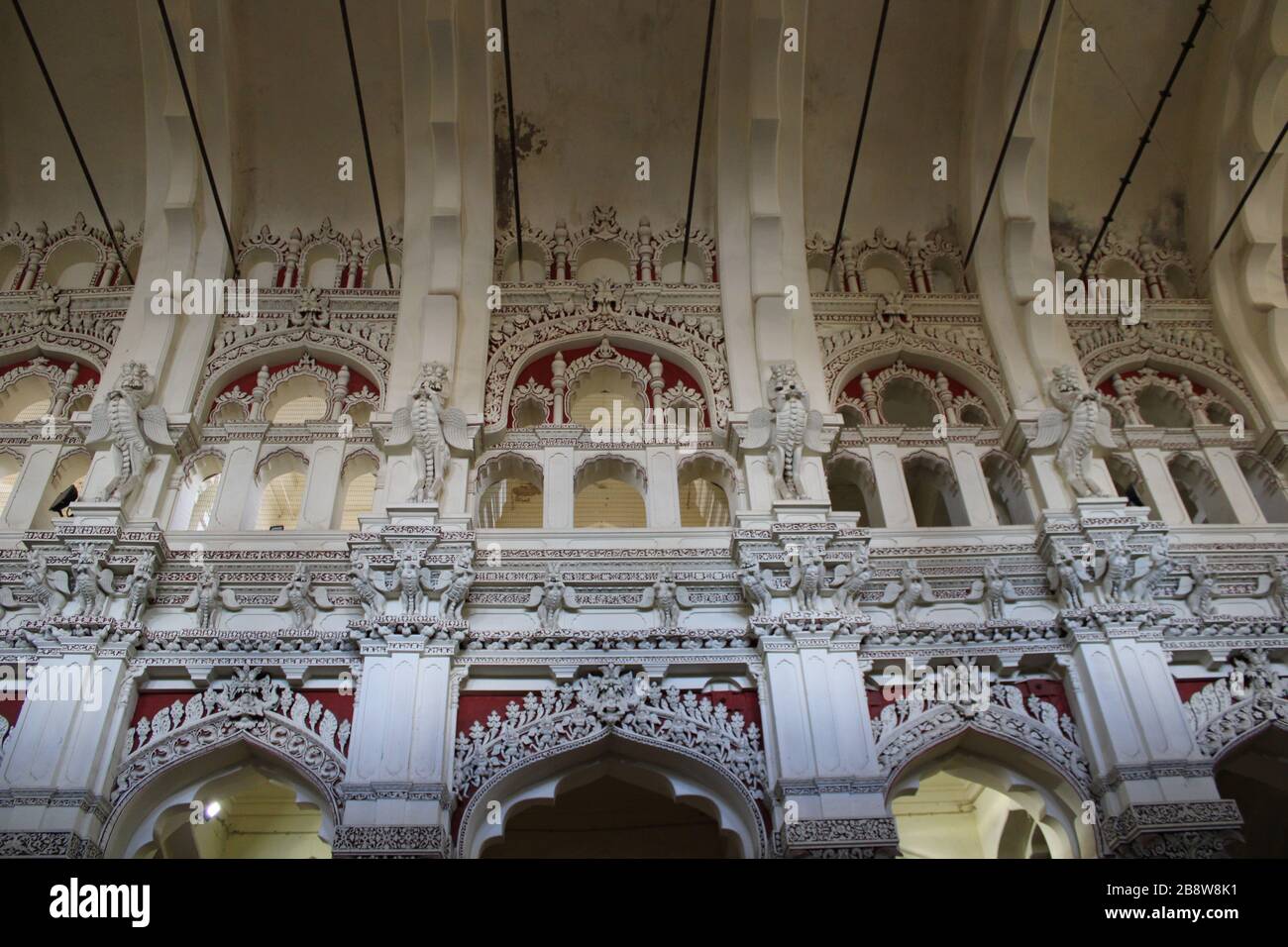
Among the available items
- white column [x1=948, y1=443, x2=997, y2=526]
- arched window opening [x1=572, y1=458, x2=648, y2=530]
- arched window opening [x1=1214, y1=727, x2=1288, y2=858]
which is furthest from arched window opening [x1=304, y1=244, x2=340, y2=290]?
arched window opening [x1=1214, y1=727, x2=1288, y2=858]

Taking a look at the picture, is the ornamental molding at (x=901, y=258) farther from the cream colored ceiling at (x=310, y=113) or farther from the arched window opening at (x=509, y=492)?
the cream colored ceiling at (x=310, y=113)

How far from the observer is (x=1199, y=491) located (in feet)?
46.3

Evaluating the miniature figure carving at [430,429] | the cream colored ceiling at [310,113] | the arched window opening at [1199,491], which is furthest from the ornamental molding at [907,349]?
the cream colored ceiling at [310,113]

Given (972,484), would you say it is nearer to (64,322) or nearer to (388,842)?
(388,842)

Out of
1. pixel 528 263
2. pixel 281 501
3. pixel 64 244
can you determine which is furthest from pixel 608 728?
pixel 64 244

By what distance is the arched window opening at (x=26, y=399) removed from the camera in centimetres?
1434

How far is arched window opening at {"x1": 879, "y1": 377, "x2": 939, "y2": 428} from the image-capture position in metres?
14.8

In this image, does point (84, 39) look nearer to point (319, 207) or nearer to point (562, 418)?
point (319, 207)

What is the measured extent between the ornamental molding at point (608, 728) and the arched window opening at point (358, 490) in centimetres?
390

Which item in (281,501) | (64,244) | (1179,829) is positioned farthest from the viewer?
(281,501)

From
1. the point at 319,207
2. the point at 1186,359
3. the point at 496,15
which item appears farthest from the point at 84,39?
the point at 1186,359

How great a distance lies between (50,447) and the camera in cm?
1353

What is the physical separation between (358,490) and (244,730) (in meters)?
8.37

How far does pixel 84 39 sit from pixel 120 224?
2440 millimetres
